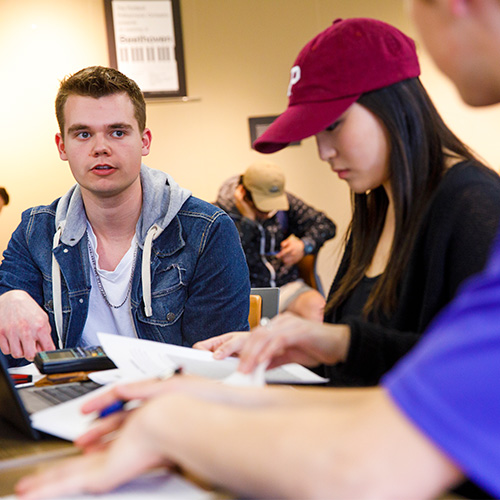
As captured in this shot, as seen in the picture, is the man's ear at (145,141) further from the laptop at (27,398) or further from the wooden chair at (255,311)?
the laptop at (27,398)

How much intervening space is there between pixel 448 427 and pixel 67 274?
5.45ft

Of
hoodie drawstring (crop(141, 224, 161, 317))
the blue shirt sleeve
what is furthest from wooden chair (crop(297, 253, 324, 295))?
the blue shirt sleeve

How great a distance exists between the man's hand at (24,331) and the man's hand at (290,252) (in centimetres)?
294

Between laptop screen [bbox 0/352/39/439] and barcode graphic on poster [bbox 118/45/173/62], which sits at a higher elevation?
barcode graphic on poster [bbox 118/45/173/62]

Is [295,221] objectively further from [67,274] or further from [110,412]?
[110,412]

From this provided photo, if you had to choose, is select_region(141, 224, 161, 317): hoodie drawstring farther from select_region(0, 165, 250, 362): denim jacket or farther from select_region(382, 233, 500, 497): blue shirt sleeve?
select_region(382, 233, 500, 497): blue shirt sleeve

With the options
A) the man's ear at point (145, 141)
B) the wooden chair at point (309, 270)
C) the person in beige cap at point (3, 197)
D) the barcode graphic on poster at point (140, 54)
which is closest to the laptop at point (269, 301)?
the man's ear at point (145, 141)

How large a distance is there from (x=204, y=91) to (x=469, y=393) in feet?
16.4

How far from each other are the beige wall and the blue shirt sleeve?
441 centimetres

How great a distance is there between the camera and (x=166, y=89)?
16.9 ft

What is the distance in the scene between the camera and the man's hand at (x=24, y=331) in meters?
1.52

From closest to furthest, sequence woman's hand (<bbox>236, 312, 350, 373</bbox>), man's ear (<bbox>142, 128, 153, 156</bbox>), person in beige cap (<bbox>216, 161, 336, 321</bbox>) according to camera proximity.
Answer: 1. woman's hand (<bbox>236, 312, 350, 373</bbox>)
2. man's ear (<bbox>142, 128, 153, 156</bbox>)
3. person in beige cap (<bbox>216, 161, 336, 321</bbox>)

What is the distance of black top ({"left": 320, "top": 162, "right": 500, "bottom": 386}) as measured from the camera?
110cm

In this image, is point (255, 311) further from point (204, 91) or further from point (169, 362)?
point (204, 91)
